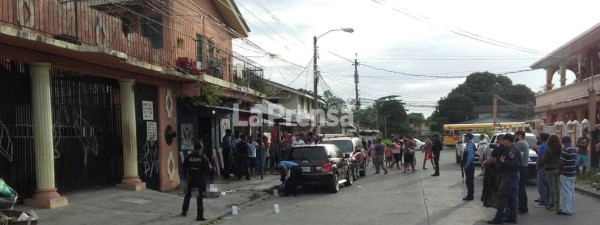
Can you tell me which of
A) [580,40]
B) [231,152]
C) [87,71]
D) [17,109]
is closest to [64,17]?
[87,71]

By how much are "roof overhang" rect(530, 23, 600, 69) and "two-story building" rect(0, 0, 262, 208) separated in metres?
16.0

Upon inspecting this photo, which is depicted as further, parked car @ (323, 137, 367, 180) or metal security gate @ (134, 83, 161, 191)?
parked car @ (323, 137, 367, 180)

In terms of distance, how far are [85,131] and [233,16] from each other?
10.9 metres

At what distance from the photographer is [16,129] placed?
34.7 ft

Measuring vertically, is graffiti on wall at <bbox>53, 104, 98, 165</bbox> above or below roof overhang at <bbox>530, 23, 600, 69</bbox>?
below

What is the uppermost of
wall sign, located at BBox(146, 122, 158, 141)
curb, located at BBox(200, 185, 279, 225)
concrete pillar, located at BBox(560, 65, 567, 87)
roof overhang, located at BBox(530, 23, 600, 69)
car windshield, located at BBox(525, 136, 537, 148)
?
roof overhang, located at BBox(530, 23, 600, 69)

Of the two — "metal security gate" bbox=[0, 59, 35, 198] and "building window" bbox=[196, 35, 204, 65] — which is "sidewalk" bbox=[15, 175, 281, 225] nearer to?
"metal security gate" bbox=[0, 59, 35, 198]

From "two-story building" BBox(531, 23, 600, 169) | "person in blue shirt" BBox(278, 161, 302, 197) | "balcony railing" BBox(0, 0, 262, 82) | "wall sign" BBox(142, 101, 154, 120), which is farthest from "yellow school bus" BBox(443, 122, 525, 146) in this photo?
"wall sign" BBox(142, 101, 154, 120)

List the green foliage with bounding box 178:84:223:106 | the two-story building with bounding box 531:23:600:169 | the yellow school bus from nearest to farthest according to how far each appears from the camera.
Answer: the green foliage with bounding box 178:84:223:106
the two-story building with bounding box 531:23:600:169
the yellow school bus

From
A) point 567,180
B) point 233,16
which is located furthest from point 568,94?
point 567,180

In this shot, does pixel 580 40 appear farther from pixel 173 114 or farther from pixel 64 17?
pixel 64 17

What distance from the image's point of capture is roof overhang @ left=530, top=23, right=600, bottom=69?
24297mm

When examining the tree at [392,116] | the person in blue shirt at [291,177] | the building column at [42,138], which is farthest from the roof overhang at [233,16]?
the tree at [392,116]

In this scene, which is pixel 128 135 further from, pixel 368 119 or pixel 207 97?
pixel 368 119
